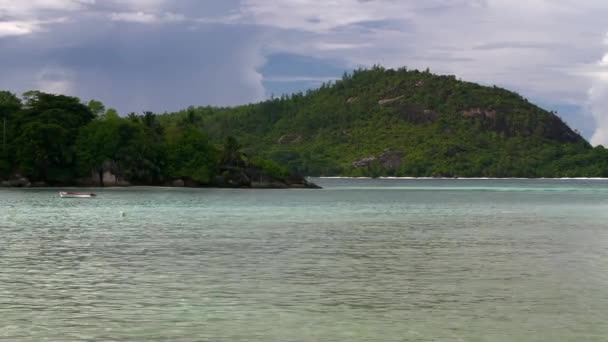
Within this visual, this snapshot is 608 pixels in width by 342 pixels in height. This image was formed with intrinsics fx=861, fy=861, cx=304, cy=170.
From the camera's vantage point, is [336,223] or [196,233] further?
[336,223]

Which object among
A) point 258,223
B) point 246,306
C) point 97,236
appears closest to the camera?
point 246,306

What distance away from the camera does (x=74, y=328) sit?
27.4m

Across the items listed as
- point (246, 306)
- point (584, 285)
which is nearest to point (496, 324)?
point (246, 306)

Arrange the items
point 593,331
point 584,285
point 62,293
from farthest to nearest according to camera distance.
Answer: point 584,285, point 62,293, point 593,331

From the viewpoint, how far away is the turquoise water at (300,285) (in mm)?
27469

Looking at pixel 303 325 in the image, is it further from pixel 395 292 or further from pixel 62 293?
pixel 62 293

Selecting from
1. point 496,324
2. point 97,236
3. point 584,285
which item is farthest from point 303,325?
point 97,236

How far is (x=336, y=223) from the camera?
290 feet

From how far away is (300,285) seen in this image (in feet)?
125

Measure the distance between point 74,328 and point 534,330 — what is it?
14.6 meters

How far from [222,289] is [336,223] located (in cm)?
5244

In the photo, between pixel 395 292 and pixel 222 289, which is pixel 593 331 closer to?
pixel 395 292

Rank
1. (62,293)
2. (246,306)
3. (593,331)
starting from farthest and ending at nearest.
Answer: (62,293) < (246,306) < (593,331)

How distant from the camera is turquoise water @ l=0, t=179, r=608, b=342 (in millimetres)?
27469
